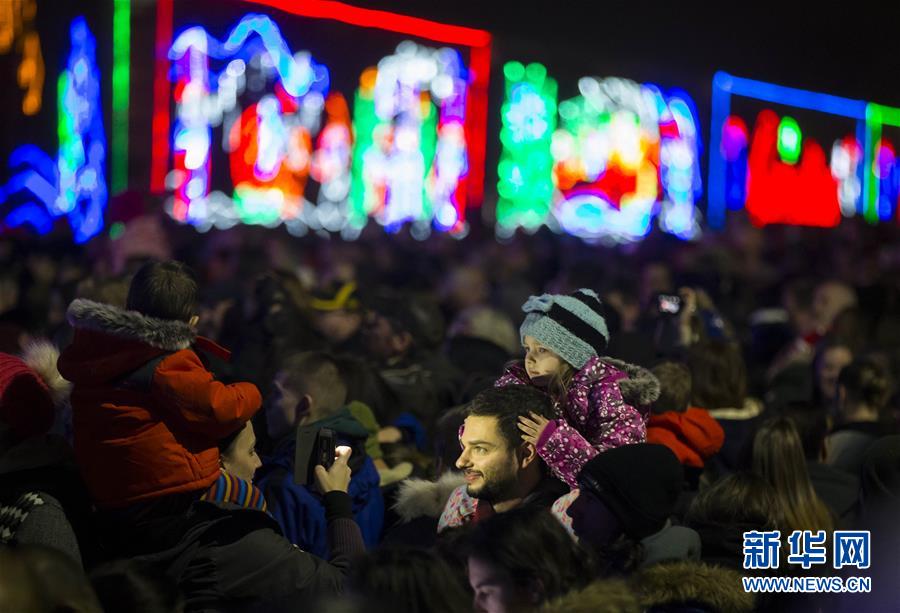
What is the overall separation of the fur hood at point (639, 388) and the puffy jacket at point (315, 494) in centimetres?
110

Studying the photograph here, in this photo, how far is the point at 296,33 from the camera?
49.4ft

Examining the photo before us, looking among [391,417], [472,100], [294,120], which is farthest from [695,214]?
[391,417]

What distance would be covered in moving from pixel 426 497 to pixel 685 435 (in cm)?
144

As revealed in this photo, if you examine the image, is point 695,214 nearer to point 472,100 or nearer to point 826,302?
point 472,100

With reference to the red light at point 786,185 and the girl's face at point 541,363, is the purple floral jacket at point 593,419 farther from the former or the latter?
the red light at point 786,185

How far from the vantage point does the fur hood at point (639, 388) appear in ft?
14.4

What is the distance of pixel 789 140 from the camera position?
2262 cm

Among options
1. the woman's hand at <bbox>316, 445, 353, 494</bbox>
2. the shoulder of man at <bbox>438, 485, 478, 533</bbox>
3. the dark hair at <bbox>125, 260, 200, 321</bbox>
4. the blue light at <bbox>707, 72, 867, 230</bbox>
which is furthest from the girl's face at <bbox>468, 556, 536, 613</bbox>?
the blue light at <bbox>707, 72, 867, 230</bbox>

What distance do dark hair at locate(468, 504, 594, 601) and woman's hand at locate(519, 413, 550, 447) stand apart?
0.67 metres

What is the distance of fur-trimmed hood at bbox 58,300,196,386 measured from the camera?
154 inches

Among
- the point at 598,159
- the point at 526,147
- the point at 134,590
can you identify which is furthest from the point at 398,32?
the point at 134,590

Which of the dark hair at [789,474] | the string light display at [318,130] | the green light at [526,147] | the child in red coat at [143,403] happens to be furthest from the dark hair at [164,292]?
the green light at [526,147]

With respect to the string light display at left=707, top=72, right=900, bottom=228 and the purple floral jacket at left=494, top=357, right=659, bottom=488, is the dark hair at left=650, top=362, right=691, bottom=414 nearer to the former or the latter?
the purple floral jacket at left=494, top=357, right=659, bottom=488

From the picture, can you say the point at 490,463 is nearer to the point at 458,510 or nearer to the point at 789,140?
the point at 458,510
